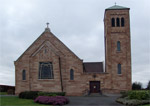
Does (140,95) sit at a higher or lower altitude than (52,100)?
higher

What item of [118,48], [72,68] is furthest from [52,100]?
[118,48]

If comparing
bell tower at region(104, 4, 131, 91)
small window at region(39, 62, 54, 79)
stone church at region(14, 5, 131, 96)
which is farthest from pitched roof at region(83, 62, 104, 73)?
small window at region(39, 62, 54, 79)

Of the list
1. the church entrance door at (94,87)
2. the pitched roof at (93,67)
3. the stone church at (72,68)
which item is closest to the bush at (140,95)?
the stone church at (72,68)

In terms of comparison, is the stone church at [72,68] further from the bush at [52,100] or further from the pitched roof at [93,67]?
the bush at [52,100]

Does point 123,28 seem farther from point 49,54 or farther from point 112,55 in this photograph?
point 49,54

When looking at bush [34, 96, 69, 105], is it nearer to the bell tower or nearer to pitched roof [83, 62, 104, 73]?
the bell tower

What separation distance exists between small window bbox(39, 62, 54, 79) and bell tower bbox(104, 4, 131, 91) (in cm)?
934

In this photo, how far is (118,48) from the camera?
133ft

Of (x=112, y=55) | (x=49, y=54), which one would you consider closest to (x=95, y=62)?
(x=112, y=55)

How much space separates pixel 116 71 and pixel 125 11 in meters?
10.5

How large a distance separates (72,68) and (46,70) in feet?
14.1

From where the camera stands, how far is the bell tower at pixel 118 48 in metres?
39.1

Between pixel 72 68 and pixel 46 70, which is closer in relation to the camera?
pixel 46 70

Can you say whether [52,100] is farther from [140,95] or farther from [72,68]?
[72,68]
